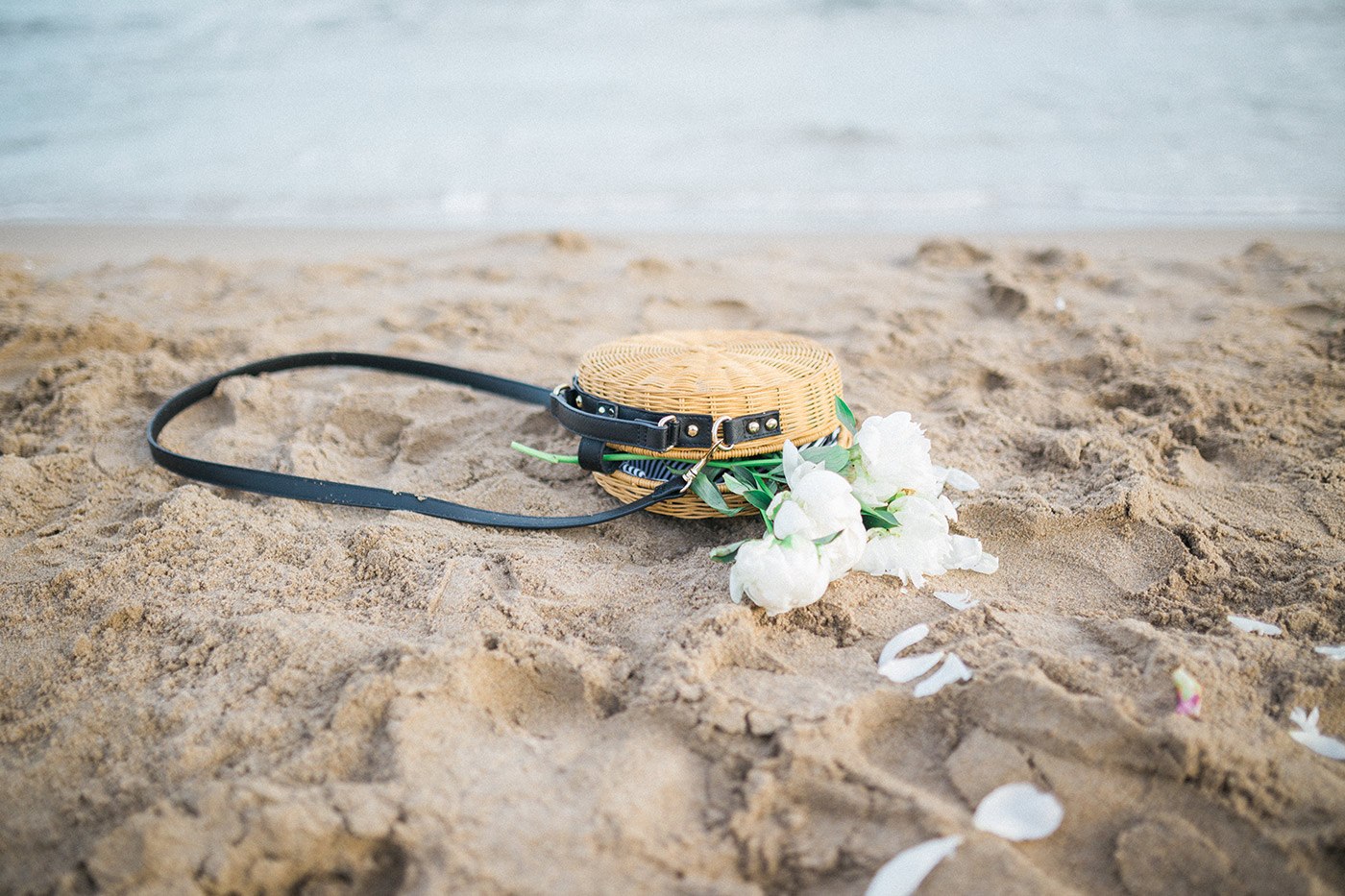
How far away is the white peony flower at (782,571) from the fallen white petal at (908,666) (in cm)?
18

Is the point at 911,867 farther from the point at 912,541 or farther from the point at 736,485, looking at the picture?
the point at 736,485

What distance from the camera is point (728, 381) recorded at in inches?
68.5

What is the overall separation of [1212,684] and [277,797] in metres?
1.51

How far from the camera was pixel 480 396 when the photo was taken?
8.38ft

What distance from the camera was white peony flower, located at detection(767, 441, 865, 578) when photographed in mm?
1385

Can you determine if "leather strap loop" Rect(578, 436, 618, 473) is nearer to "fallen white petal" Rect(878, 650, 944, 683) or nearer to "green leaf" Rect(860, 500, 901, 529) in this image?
"green leaf" Rect(860, 500, 901, 529)

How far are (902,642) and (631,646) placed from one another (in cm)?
52

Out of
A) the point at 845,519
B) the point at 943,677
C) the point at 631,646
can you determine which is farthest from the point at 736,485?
the point at 943,677

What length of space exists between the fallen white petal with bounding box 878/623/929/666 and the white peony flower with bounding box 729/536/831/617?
0.57 feet

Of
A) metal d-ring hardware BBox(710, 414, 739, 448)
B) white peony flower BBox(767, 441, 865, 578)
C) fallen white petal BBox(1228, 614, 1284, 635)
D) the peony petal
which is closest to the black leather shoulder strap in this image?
metal d-ring hardware BBox(710, 414, 739, 448)

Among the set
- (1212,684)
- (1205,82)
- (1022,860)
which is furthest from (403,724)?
(1205,82)

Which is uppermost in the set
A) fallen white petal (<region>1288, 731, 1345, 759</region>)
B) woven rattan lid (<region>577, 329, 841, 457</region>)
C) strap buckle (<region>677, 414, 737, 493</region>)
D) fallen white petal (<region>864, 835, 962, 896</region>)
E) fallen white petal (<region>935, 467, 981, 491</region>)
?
woven rattan lid (<region>577, 329, 841, 457</region>)

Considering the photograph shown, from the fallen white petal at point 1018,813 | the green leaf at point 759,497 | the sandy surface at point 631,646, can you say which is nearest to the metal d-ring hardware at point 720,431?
the green leaf at point 759,497

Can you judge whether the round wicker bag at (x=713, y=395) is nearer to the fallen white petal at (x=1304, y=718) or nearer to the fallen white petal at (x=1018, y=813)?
the fallen white petal at (x=1018, y=813)
